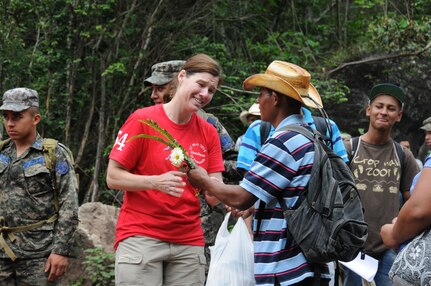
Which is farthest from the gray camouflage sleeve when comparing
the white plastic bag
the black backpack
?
the black backpack

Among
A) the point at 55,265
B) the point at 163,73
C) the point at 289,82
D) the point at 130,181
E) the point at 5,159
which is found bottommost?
the point at 55,265

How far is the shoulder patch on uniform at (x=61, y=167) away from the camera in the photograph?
595 cm

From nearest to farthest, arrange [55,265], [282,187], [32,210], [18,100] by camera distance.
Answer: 1. [282,187]
2. [55,265]
3. [32,210]
4. [18,100]

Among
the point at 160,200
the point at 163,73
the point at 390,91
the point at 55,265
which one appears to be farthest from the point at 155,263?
the point at 390,91

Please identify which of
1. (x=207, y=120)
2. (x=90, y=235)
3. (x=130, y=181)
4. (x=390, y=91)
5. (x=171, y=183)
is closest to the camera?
(x=171, y=183)

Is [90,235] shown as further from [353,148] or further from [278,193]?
[278,193]

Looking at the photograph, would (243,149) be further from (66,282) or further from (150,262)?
(66,282)

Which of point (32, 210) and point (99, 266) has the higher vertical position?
point (32, 210)

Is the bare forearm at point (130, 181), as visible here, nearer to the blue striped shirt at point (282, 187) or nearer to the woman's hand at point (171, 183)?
the woman's hand at point (171, 183)

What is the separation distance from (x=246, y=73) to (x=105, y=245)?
4504 millimetres

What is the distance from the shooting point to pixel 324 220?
12.7 ft

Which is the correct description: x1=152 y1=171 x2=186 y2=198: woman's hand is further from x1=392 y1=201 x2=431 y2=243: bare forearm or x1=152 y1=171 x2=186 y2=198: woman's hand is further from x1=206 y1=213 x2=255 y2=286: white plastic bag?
x1=392 y1=201 x2=431 y2=243: bare forearm

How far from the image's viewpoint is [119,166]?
192 inches

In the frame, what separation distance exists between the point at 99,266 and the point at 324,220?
452 cm
